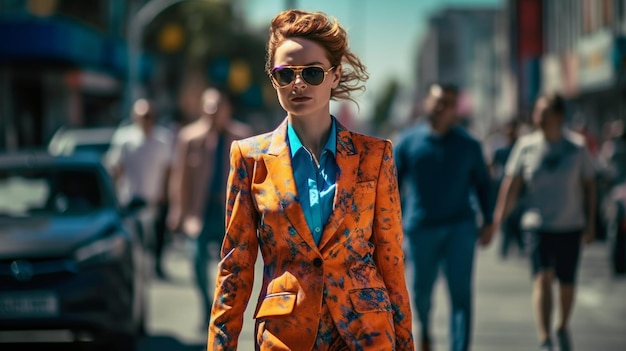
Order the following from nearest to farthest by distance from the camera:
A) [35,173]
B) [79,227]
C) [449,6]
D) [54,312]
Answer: [54,312], [79,227], [35,173], [449,6]

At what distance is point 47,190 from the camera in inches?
338

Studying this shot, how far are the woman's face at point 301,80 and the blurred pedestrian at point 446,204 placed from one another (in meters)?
3.94

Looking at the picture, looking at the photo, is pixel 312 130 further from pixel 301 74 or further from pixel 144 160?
pixel 144 160

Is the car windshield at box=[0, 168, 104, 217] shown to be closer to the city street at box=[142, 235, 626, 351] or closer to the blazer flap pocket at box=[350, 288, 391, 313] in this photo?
the city street at box=[142, 235, 626, 351]

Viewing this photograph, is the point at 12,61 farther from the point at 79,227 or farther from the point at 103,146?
the point at 79,227

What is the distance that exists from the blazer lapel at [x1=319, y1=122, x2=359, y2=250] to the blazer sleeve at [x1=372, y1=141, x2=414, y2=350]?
0.10 m

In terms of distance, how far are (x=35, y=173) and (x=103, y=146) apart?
10393mm

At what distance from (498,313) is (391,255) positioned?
7.12 m

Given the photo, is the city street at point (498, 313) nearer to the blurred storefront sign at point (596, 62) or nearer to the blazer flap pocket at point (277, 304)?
the blazer flap pocket at point (277, 304)

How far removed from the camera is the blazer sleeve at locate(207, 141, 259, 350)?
3322mm

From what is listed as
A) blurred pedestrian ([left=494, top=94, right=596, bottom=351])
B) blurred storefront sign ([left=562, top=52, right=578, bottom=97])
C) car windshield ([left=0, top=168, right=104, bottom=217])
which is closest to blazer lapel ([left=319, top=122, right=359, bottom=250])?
blurred pedestrian ([left=494, top=94, right=596, bottom=351])

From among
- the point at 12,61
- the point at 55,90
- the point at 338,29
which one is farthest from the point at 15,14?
the point at 338,29

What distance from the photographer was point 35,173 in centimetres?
855

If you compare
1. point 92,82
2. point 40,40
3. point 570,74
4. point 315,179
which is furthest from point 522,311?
point 92,82
